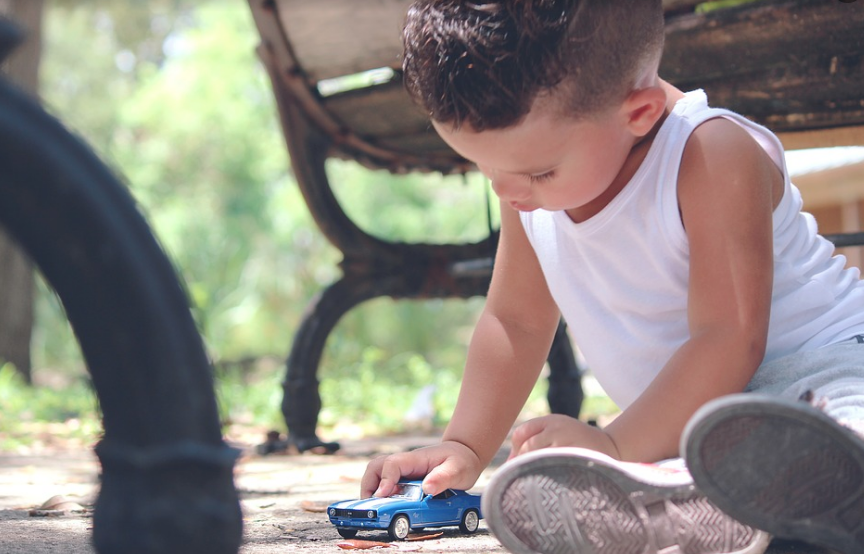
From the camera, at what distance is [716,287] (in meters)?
1.21

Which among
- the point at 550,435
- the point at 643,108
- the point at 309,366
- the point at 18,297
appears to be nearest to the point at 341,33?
the point at 309,366

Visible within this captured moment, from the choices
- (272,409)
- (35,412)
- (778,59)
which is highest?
(778,59)

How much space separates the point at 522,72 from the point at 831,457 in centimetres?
58

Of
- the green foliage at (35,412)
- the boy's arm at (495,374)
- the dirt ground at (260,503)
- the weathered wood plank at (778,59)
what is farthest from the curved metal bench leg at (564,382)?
the green foliage at (35,412)

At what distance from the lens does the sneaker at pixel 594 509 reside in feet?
2.95

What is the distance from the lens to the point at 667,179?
134 centimetres

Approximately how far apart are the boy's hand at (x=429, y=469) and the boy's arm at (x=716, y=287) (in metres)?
0.29

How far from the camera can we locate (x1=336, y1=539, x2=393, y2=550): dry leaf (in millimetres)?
1216

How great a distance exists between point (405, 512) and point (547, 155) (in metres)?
0.52

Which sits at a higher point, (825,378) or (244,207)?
(825,378)

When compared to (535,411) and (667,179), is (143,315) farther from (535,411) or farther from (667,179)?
(535,411)

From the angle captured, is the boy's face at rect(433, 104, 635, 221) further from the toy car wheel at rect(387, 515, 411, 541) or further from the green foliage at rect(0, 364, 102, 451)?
the green foliage at rect(0, 364, 102, 451)

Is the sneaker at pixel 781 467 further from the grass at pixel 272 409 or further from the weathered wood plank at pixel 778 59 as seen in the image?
the grass at pixel 272 409

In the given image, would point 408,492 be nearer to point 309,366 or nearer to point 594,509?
point 594,509
